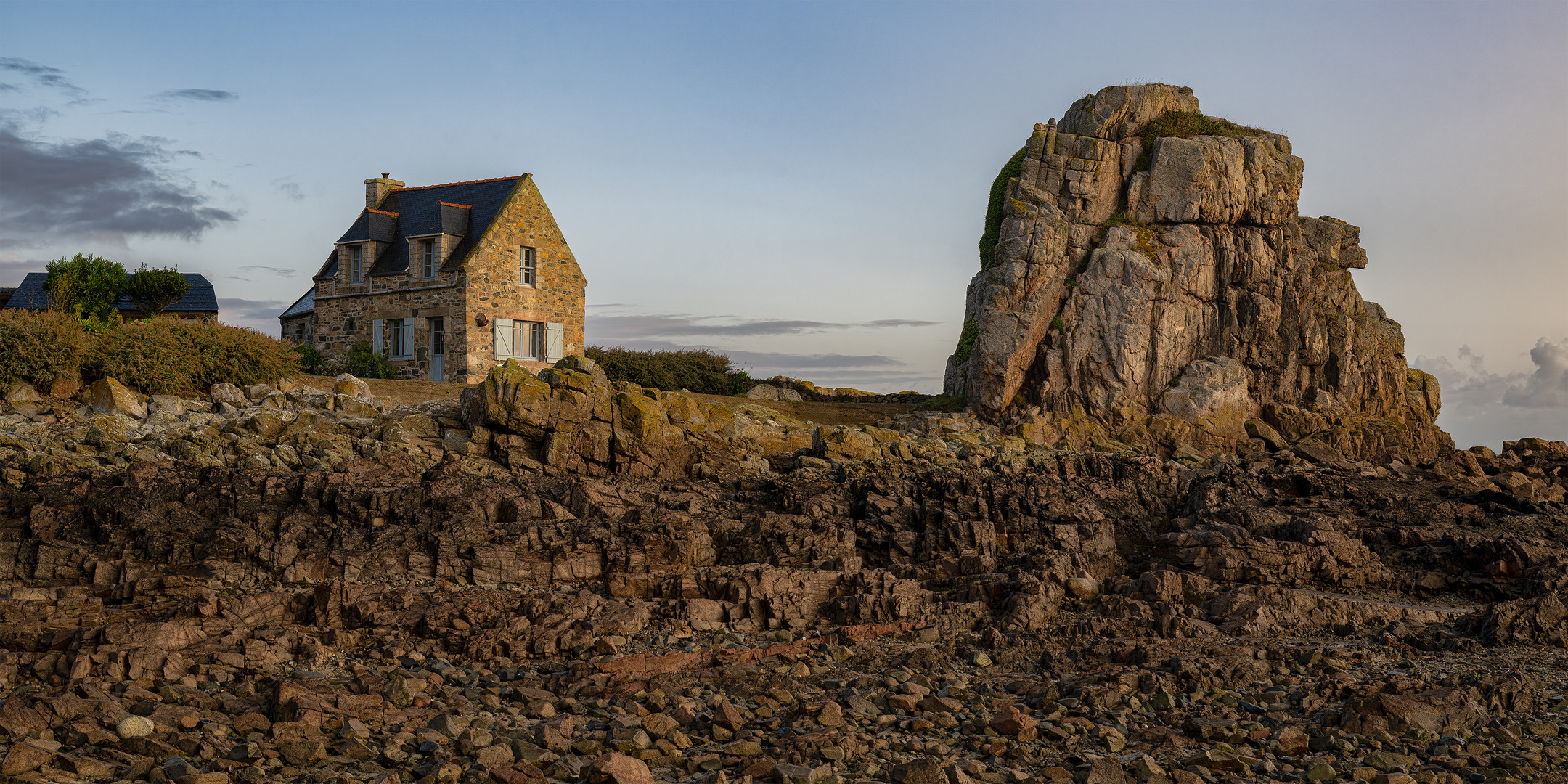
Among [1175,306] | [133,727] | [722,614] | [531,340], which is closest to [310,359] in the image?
[531,340]

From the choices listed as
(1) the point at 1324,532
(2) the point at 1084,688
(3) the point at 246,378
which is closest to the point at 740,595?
(2) the point at 1084,688

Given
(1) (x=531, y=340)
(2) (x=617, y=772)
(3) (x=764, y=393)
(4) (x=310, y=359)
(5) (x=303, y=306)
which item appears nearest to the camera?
(2) (x=617, y=772)

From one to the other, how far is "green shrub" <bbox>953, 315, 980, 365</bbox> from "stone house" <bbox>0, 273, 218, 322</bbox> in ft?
98.5

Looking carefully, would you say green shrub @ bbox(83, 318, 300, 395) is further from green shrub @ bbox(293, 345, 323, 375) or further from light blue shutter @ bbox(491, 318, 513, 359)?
light blue shutter @ bbox(491, 318, 513, 359)

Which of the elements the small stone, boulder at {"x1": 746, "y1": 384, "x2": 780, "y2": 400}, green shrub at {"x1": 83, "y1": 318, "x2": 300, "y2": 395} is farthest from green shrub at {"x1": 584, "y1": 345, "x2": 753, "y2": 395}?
the small stone

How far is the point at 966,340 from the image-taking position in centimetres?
3806

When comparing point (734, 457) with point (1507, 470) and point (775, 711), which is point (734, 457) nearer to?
point (775, 711)

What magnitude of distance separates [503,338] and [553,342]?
6.18 ft

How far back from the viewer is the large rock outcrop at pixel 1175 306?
34.0m

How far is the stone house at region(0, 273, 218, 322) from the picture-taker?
140 feet

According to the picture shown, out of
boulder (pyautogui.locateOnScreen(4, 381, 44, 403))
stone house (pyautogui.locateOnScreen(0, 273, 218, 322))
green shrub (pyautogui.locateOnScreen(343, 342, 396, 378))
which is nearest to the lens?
boulder (pyautogui.locateOnScreen(4, 381, 44, 403))

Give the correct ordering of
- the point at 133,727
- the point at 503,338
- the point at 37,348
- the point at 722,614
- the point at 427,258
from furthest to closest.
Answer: the point at 427,258
the point at 503,338
the point at 37,348
the point at 722,614
the point at 133,727

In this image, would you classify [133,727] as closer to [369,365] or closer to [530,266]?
[369,365]

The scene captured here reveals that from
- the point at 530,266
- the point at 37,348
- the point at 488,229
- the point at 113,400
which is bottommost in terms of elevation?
the point at 113,400
